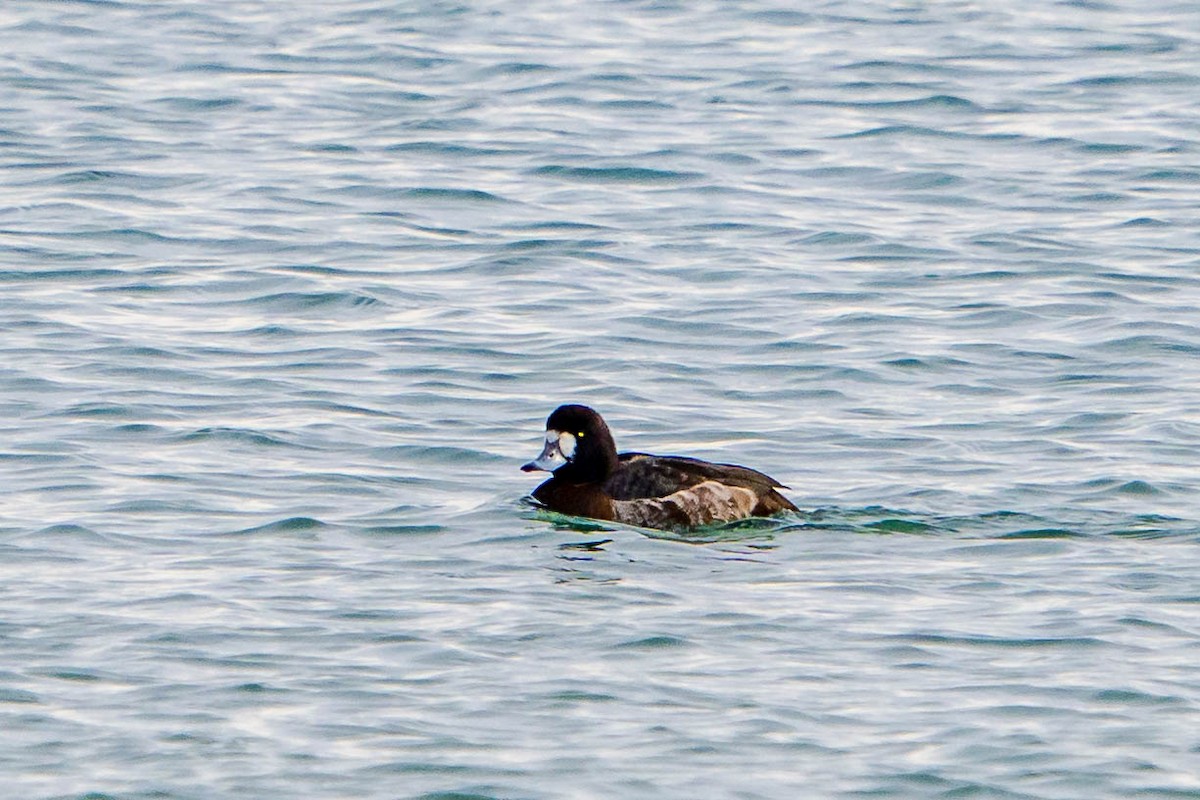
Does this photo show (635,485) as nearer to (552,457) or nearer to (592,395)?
(552,457)

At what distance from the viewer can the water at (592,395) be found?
7.85 meters

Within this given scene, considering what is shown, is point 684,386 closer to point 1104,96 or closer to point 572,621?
point 572,621

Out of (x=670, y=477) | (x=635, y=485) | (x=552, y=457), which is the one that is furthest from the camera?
(x=552, y=457)

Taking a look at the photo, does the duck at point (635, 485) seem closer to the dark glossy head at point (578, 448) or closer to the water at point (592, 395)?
the dark glossy head at point (578, 448)

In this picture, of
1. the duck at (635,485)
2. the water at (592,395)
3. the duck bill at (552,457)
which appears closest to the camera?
the water at (592,395)

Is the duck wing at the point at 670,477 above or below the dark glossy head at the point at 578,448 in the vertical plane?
below

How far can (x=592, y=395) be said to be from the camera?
13344mm

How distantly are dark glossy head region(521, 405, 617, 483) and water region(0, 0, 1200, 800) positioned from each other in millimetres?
340

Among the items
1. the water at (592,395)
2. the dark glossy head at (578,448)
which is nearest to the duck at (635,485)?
the dark glossy head at (578,448)

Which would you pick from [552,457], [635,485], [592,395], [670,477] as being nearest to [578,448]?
[552,457]

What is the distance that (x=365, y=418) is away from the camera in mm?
12766

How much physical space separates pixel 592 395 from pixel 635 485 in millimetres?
2456

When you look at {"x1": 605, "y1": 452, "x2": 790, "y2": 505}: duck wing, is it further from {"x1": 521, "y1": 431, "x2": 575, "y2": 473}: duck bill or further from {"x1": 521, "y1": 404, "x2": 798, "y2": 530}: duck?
→ {"x1": 521, "y1": 431, "x2": 575, "y2": 473}: duck bill

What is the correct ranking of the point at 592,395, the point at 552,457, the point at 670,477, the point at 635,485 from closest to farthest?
the point at 670,477, the point at 635,485, the point at 552,457, the point at 592,395
